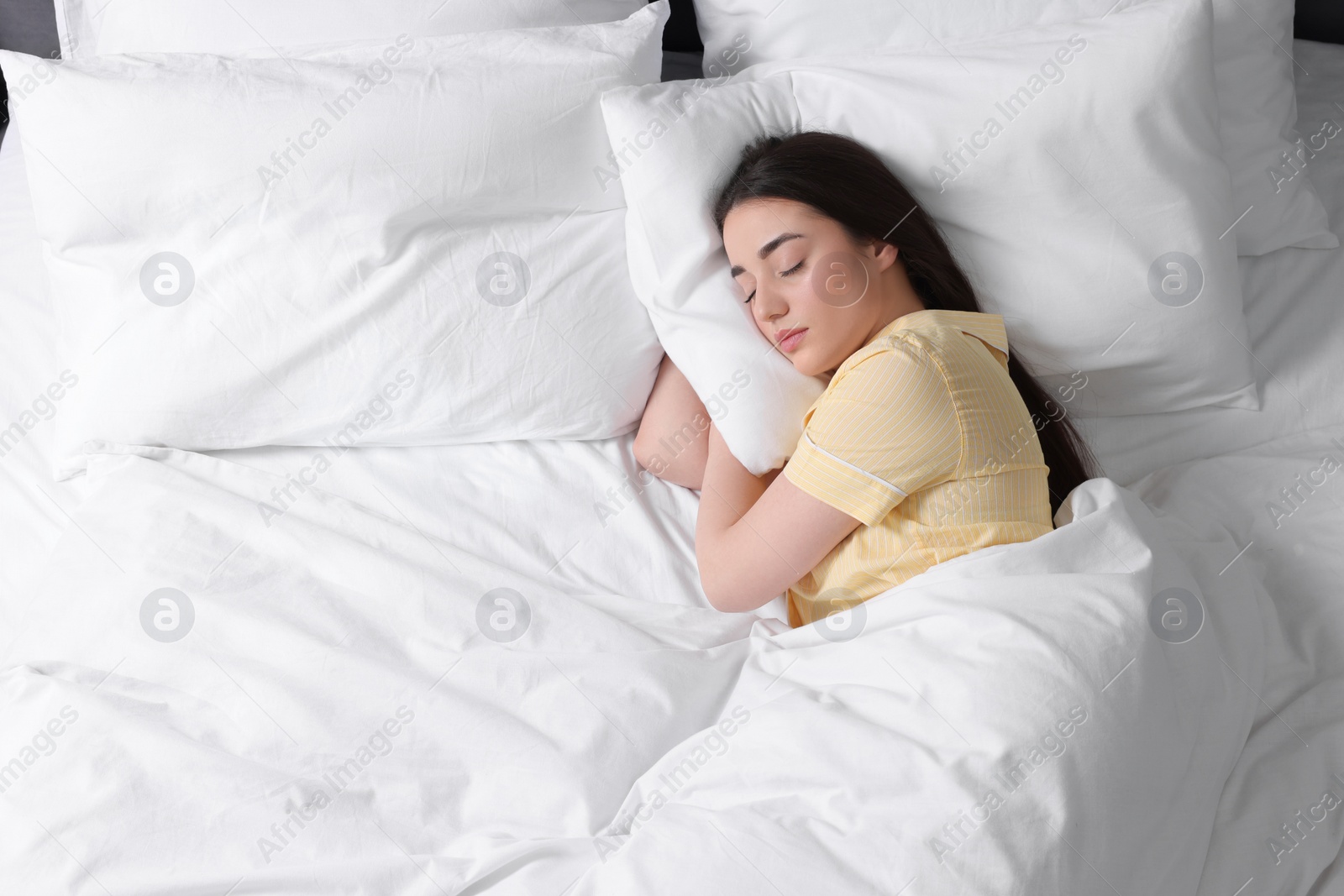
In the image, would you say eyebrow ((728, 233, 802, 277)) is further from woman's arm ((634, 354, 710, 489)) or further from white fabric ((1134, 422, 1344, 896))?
white fabric ((1134, 422, 1344, 896))

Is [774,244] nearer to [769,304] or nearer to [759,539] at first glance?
[769,304]

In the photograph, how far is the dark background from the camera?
1694 mm

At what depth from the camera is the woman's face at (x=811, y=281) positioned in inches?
46.9

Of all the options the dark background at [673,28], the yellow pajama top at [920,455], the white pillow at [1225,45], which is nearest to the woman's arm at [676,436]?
the yellow pajama top at [920,455]

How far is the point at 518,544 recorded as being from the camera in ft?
4.17

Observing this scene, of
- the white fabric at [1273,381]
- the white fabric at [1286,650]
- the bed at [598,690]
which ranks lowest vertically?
the white fabric at [1286,650]

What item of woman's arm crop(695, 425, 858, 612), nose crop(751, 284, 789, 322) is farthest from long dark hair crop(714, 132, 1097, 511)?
woman's arm crop(695, 425, 858, 612)

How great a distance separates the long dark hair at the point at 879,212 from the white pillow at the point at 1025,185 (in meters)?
0.05

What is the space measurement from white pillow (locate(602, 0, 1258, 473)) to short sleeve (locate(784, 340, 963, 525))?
16cm

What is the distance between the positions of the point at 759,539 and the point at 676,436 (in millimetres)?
274

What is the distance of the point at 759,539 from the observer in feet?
3.75

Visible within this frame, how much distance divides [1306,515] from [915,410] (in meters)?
0.64

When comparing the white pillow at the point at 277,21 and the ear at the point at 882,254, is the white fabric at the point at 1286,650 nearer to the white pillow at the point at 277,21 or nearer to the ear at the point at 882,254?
the ear at the point at 882,254

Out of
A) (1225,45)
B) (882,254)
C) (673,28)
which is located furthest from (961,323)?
(673,28)
